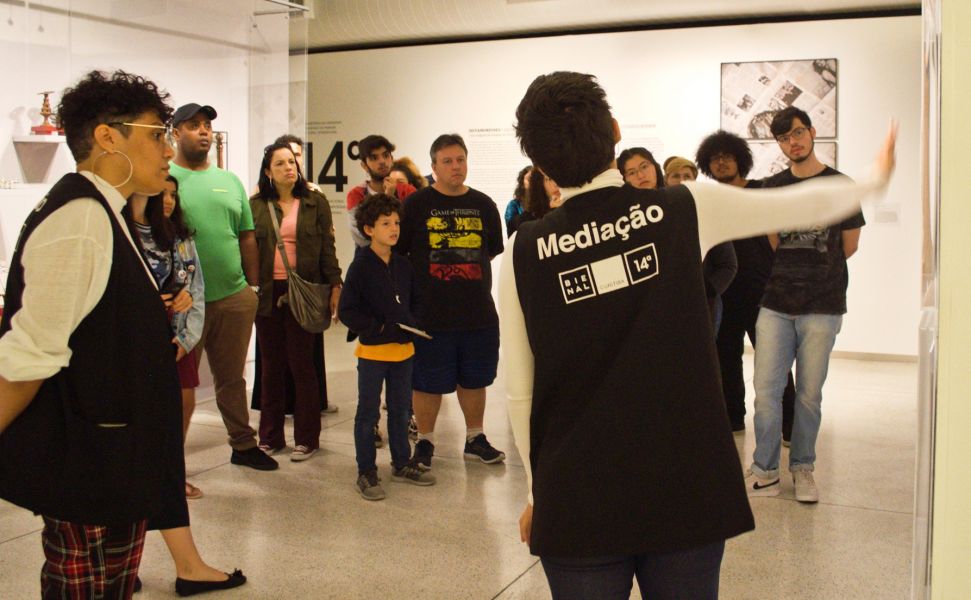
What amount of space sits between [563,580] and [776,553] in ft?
7.56

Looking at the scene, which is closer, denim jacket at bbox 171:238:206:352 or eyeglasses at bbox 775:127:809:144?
denim jacket at bbox 171:238:206:352

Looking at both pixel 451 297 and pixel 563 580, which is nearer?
pixel 563 580

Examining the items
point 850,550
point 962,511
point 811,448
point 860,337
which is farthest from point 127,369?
point 860,337

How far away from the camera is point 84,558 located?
6.50ft

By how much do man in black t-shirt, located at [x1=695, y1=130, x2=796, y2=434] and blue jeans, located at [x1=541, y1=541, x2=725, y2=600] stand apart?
356cm

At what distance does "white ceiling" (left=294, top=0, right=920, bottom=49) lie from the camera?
837cm

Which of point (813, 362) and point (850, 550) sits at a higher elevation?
point (813, 362)

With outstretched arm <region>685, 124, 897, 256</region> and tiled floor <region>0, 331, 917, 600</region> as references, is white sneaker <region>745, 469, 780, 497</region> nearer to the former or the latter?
tiled floor <region>0, 331, 917, 600</region>

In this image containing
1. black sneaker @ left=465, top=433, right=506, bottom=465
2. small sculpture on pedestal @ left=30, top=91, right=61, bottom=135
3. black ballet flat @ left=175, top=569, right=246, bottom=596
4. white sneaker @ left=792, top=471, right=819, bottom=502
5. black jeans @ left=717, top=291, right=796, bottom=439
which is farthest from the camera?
small sculpture on pedestal @ left=30, top=91, right=61, bottom=135

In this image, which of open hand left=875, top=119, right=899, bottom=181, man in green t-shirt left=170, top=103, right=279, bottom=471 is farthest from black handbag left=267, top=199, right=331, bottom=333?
open hand left=875, top=119, right=899, bottom=181

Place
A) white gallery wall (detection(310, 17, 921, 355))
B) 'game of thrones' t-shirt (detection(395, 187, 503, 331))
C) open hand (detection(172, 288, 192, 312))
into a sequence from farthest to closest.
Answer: white gallery wall (detection(310, 17, 921, 355)), 'game of thrones' t-shirt (detection(395, 187, 503, 331)), open hand (detection(172, 288, 192, 312))

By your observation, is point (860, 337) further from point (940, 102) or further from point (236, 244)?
point (940, 102)

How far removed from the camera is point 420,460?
4828 mm

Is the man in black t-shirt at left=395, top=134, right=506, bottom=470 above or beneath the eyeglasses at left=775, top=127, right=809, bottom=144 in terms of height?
beneath
